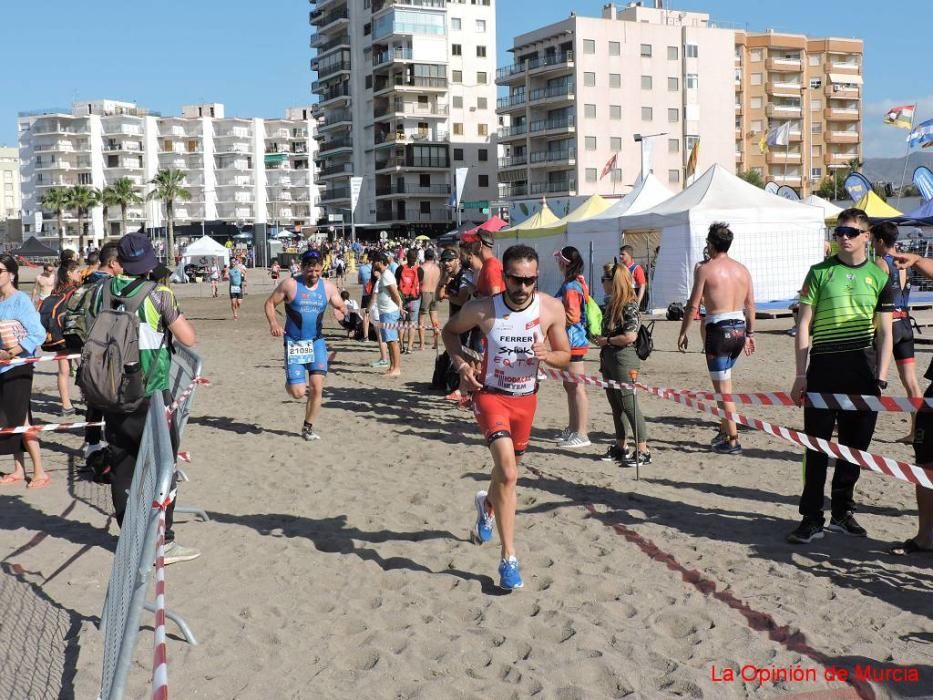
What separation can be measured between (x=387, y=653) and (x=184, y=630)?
0.99 meters

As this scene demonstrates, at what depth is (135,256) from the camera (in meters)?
5.36

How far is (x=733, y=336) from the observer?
7.67m

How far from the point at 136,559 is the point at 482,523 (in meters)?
2.51

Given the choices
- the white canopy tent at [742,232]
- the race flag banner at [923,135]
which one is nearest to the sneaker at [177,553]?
the white canopy tent at [742,232]

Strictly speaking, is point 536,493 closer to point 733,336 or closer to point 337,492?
point 337,492

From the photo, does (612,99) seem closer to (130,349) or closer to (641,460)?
(641,460)

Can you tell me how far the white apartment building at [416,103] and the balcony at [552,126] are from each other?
12.7m

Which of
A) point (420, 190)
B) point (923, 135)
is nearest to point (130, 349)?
point (923, 135)

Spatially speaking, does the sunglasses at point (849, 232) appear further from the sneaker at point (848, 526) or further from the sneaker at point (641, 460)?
the sneaker at point (641, 460)

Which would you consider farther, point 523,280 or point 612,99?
point 612,99

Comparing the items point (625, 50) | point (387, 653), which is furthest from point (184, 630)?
point (625, 50)

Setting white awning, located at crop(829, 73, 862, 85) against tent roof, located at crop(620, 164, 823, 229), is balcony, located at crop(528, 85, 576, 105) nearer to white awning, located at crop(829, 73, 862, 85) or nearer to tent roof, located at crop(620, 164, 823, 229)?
white awning, located at crop(829, 73, 862, 85)

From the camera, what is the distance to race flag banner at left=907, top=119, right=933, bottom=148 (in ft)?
107

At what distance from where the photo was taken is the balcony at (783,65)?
293 ft
